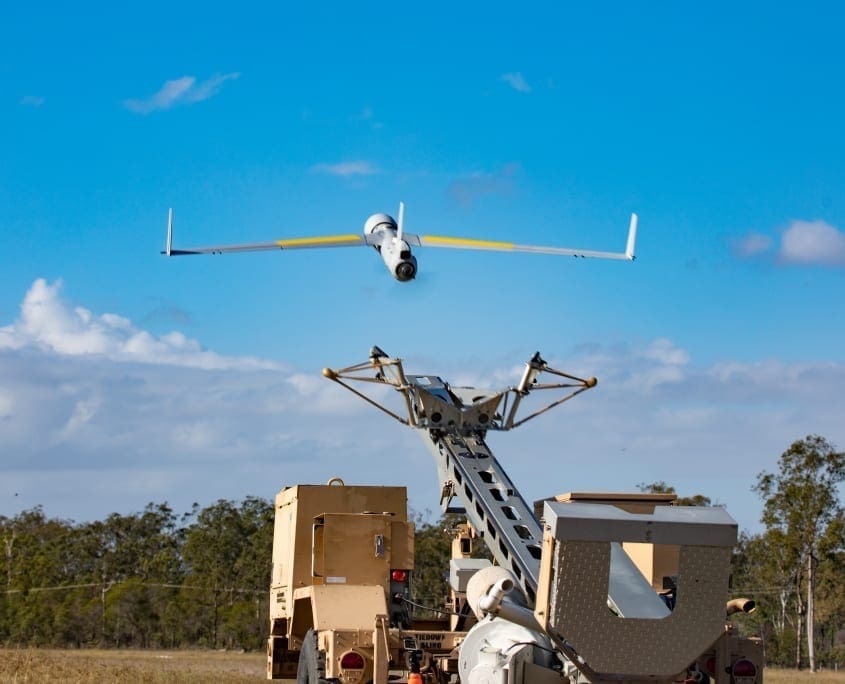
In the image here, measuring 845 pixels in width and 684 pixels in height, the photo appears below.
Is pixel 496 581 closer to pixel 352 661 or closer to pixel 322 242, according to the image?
pixel 352 661

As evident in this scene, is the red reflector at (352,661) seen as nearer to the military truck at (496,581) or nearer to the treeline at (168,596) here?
the military truck at (496,581)

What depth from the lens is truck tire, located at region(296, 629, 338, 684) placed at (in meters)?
14.4

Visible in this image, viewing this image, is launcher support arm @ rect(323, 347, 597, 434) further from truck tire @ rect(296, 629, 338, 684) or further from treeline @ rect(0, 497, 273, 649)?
treeline @ rect(0, 497, 273, 649)

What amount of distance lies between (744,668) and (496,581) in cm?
395

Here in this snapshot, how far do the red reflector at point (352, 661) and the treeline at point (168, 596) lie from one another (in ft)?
131

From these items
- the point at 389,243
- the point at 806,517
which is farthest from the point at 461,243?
the point at 806,517

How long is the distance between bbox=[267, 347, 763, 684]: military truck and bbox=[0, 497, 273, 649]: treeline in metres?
37.7

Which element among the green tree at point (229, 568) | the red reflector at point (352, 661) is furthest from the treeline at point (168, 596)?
the red reflector at point (352, 661)

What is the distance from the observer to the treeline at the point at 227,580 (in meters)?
46.7

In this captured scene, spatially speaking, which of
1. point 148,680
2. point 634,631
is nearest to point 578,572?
point 634,631

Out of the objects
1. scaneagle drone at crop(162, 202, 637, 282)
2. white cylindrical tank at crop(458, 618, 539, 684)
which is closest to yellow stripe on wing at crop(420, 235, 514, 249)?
scaneagle drone at crop(162, 202, 637, 282)

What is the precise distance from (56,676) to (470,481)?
13.2 meters

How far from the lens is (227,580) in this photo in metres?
58.6

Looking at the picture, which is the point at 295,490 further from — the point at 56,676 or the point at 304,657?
the point at 56,676
